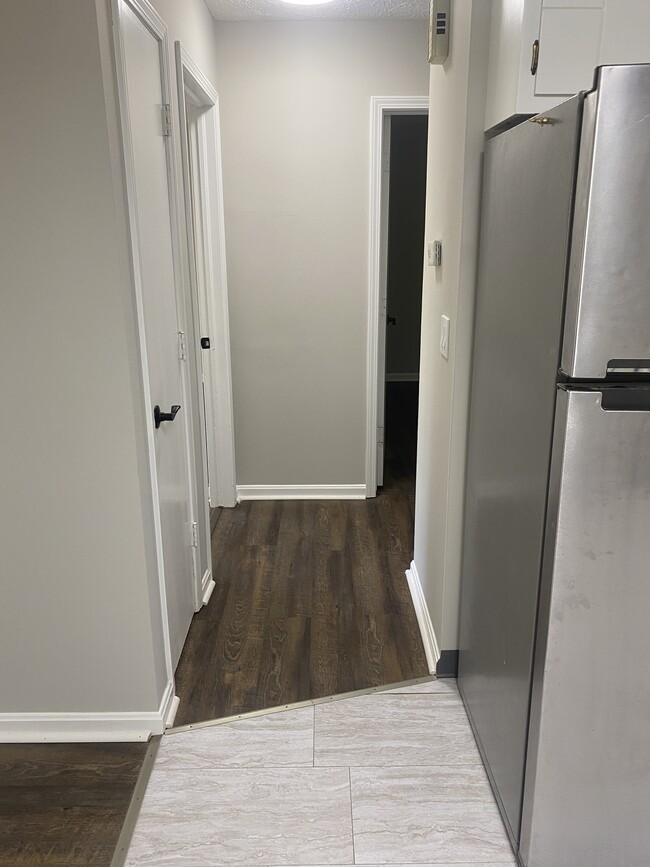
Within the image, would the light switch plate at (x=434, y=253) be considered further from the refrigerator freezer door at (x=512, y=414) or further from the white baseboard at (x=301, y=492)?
the white baseboard at (x=301, y=492)

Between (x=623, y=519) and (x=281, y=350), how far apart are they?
2.69 m

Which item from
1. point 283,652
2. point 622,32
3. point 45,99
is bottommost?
point 283,652

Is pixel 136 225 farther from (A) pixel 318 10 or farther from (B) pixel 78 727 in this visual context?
(A) pixel 318 10

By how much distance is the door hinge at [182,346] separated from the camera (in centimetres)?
250

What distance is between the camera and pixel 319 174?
11.8 feet

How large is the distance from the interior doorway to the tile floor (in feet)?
12.0

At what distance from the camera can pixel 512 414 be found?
1652 millimetres

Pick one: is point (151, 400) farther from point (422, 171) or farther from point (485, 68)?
point (422, 171)

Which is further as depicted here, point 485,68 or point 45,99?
point 485,68

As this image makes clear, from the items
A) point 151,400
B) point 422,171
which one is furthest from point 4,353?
point 422,171

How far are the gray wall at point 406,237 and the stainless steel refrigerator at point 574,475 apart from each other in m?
4.99

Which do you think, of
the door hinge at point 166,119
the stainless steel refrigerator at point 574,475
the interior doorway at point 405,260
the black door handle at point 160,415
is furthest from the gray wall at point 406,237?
the stainless steel refrigerator at point 574,475

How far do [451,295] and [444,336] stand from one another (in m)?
0.15

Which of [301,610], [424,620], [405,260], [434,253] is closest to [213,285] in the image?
[434,253]
